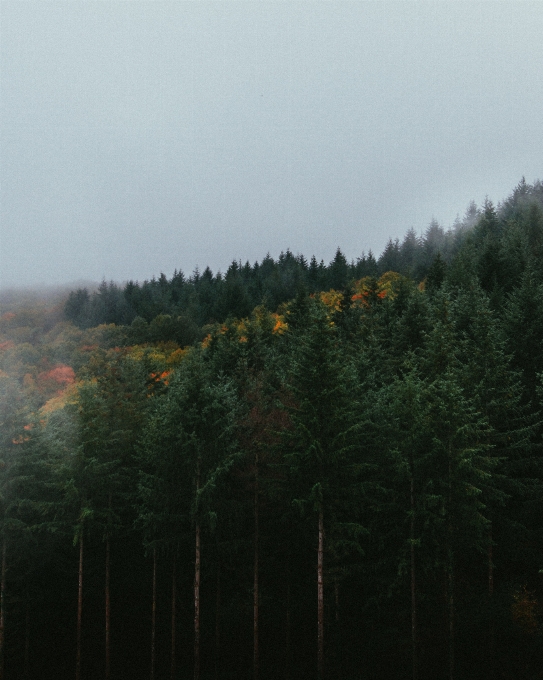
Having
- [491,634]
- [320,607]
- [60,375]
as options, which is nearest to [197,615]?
[320,607]

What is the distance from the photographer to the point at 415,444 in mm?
22562

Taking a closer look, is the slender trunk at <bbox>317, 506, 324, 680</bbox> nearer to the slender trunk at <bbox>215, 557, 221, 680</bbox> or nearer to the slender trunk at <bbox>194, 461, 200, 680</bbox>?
the slender trunk at <bbox>194, 461, 200, 680</bbox>

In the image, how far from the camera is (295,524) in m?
24.6

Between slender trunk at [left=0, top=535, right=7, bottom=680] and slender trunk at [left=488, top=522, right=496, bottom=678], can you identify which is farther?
slender trunk at [left=0, top=535, right=7, bottom=680]

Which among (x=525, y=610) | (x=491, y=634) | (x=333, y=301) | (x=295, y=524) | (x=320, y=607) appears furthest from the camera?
(x=333, y=301)

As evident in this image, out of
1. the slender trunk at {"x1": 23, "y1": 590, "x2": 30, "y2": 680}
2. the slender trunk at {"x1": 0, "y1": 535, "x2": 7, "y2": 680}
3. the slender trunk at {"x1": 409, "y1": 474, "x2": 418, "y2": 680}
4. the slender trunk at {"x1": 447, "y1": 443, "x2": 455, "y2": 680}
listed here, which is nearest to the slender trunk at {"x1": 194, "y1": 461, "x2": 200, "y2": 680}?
the slender trunk at {"x1": 409, "y1": 474, "x2": 418, "y2": 680}

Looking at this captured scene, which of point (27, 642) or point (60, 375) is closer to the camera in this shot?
point (27, 642)

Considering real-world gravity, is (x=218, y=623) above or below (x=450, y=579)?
below

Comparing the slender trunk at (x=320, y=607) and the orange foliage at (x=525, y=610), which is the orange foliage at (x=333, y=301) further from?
the slender trunk at (x=320, y=607)

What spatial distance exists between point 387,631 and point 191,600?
483 inches

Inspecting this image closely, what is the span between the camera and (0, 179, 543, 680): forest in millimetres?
21859

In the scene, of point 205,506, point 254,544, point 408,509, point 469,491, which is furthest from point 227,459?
point 469,491

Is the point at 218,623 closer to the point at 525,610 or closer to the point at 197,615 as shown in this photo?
the point at 197,615

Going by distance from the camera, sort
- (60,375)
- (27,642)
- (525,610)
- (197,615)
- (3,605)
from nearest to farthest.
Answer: (525,610)
(197,615)
(3,605)
(27,642)
(60,375)
